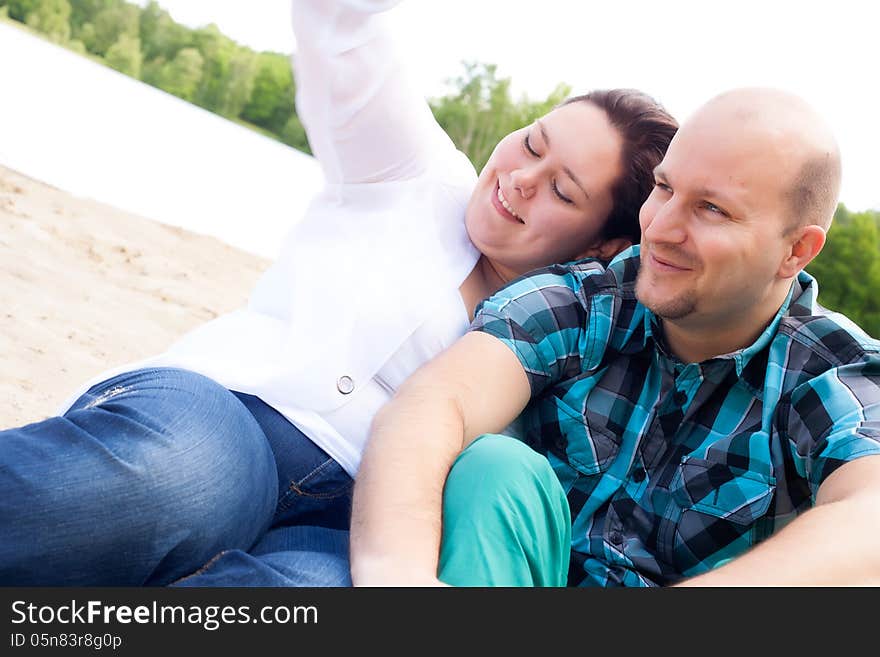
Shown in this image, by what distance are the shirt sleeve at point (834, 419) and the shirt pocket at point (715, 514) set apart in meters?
0.10

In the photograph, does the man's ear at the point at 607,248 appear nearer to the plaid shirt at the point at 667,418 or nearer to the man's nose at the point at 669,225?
the plaid shirt at the point at 667,418

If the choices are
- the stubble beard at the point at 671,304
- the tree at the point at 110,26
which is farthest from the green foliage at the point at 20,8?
the stubble beard at the point at 671,304

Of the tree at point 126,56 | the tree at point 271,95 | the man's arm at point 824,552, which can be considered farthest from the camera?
the tree at point 126,56

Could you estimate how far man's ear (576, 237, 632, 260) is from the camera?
8.34 ft

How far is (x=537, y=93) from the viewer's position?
22750mm

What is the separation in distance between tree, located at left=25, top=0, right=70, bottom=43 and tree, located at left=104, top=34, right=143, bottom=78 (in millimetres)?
1252

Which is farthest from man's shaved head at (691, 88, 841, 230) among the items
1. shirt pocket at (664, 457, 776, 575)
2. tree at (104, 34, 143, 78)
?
tree at (104, 34, 143, 78)

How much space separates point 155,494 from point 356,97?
0.97m

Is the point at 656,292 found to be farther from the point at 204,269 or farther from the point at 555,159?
the point at 204,269

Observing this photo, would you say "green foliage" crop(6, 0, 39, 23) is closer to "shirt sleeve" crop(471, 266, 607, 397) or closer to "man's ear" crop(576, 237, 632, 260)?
"man's ear" crop(576, 237, 632, 260)

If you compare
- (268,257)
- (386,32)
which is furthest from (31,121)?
(386,32)

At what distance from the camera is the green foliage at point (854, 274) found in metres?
13.1

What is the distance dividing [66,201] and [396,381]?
212 inches

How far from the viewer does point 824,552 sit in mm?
1599
